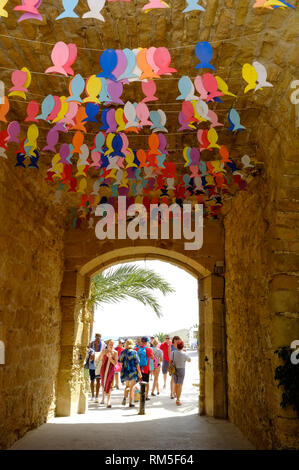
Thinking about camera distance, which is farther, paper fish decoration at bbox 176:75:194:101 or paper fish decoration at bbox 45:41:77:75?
paper fish decoration at bbox 176:75:194:101

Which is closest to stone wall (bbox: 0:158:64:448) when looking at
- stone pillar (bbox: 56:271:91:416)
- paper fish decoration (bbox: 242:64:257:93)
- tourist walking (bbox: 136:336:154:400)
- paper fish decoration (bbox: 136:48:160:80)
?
stone pillar (bbox: 56:271:91:416)

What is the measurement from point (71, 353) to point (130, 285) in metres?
4.10

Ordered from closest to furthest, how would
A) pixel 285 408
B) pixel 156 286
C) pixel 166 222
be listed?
1. pixel 285 408
2. pixel 166 222
3. pixel 156 286

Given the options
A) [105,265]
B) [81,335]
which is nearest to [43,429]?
[81,335]

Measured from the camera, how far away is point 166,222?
22.2 feet

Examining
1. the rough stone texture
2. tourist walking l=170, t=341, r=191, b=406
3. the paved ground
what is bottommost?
the paved ground

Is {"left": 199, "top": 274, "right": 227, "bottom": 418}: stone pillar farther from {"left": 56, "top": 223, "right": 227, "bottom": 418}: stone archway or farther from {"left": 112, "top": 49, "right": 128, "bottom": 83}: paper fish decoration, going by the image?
{"left": 112, "top": 49, "right": 128, "bottom": 83}: paper fish decoration

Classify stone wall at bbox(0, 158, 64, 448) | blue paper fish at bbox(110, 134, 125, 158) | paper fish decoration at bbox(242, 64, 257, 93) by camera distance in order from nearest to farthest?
paper fish decoration at bbox(242, 64, 257, 93), blue paper fish at bbox(110, 134, 125, 158), stone wall at bbox(0, 158, 64, 448)

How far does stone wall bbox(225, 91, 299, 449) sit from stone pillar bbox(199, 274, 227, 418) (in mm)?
957

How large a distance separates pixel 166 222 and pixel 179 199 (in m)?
1.15

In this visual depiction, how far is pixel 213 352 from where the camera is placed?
20.4 feet

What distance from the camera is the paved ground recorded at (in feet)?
14.5

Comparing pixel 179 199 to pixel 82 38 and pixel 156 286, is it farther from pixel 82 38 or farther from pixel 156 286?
pixel 156 286
